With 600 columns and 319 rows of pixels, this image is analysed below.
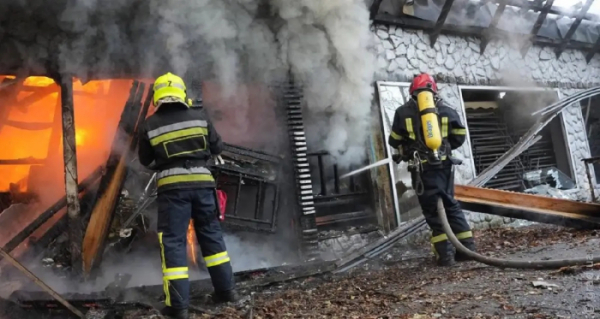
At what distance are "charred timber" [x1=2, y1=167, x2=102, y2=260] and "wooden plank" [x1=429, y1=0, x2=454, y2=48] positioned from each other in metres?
5.66

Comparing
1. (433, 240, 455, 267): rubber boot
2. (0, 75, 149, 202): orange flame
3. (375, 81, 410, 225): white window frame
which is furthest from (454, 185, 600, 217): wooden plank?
(0, 75, 149, 202): orange flame

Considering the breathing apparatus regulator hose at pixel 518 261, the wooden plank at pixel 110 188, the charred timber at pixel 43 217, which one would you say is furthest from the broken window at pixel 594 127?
the charred timber at pixel 43 217

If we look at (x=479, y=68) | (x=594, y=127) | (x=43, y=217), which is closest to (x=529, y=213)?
(x=479, y=68)

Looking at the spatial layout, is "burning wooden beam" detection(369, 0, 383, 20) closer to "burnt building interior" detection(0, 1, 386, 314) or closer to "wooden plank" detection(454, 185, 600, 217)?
"burnt building interior" detection(0, 1, 386, 314)

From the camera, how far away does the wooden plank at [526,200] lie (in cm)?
538

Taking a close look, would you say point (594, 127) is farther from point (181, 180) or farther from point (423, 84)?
point (181, 180)

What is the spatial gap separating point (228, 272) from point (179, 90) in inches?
67.3

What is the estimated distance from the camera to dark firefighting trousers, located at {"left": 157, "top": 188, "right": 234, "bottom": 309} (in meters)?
3.63

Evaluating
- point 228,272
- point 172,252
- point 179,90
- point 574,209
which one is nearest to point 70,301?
point 172,252

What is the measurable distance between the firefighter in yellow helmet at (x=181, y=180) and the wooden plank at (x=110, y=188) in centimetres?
144

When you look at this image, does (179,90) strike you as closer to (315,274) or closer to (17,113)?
(315,274)

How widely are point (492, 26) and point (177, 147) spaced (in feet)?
21.6

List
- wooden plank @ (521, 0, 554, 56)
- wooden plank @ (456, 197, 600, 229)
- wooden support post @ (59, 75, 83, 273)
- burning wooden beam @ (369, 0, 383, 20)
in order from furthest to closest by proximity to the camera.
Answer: wooden plank @ (521, 0, 554, 56) < burning wooden beam @ (369, 0, 383, 20) < wooden plank @ (456, 197, 600, 229) < wooden support post @ (59, 75, 83, 273)

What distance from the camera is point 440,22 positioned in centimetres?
739
